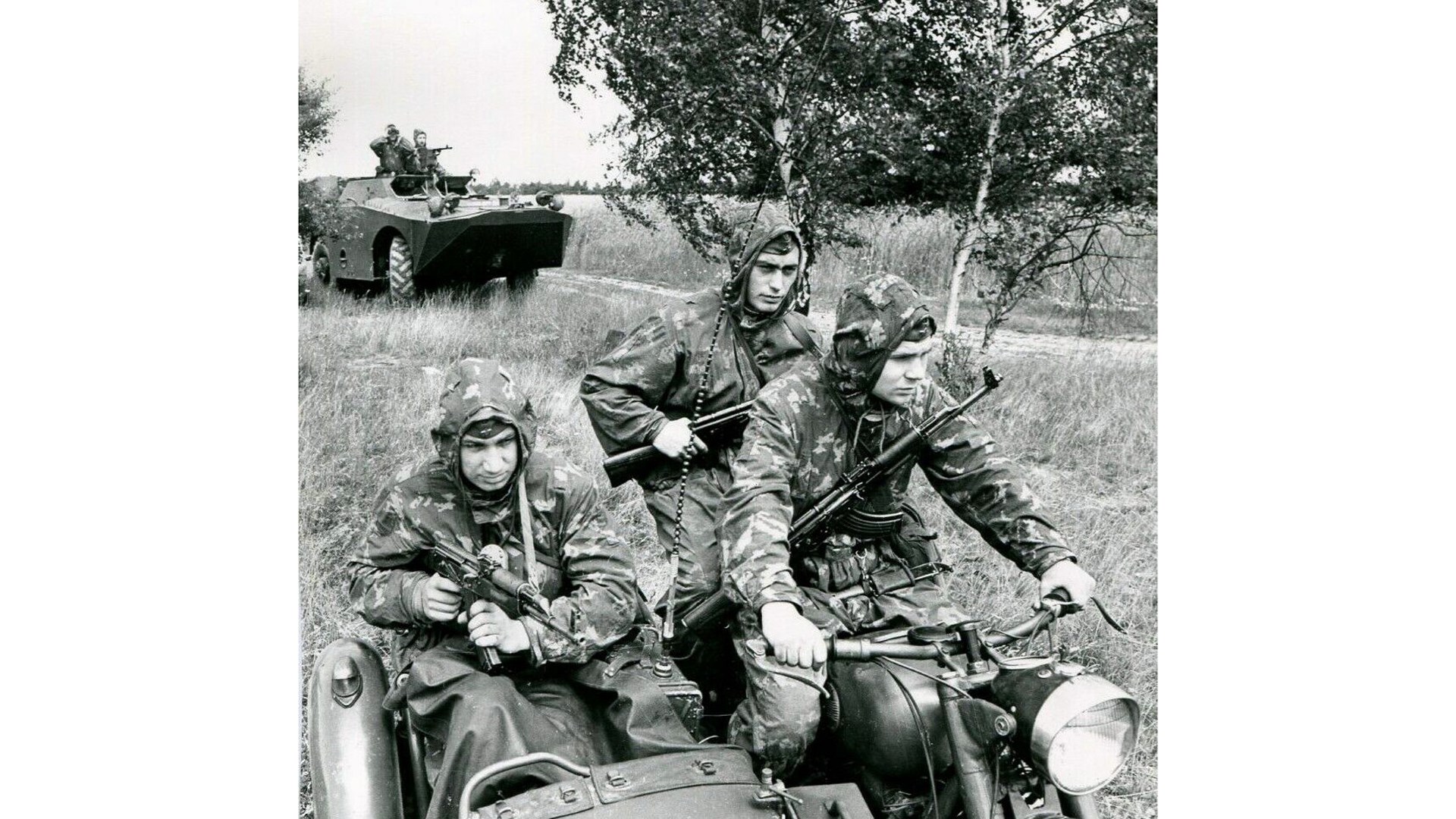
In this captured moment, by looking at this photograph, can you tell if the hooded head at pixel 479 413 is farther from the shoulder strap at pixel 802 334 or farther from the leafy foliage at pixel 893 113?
the leafy foliage at pixel 893 113

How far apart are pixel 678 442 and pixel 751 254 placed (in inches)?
23.8

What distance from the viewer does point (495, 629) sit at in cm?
308

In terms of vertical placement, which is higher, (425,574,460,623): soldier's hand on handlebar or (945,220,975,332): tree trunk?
(945,220,975,332): tree trunk

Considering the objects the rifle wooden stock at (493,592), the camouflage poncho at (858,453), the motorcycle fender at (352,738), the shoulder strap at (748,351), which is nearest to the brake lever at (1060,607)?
the camouflage poncho at (858,453)

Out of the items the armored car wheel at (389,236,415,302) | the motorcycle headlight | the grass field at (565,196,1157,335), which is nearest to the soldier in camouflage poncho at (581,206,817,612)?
the grass field at (565,196,1157,335)

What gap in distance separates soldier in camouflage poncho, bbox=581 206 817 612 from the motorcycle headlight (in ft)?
5.10

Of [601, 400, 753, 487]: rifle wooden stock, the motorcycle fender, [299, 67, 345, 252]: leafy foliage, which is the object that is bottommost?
the motorcycle fender

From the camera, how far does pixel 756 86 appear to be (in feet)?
15.0

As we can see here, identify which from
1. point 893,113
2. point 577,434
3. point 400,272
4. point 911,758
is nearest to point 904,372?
point 911,758

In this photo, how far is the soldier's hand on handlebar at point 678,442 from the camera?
4020 mm

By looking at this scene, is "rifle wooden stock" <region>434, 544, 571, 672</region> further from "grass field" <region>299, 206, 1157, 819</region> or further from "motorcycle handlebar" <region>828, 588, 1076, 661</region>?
"grass field" <region>299, 206, 1157, 819</region>

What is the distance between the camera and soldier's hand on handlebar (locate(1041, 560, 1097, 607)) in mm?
3172

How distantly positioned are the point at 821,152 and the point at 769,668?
221cm

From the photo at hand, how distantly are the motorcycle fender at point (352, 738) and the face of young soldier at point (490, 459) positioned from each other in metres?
0.61
